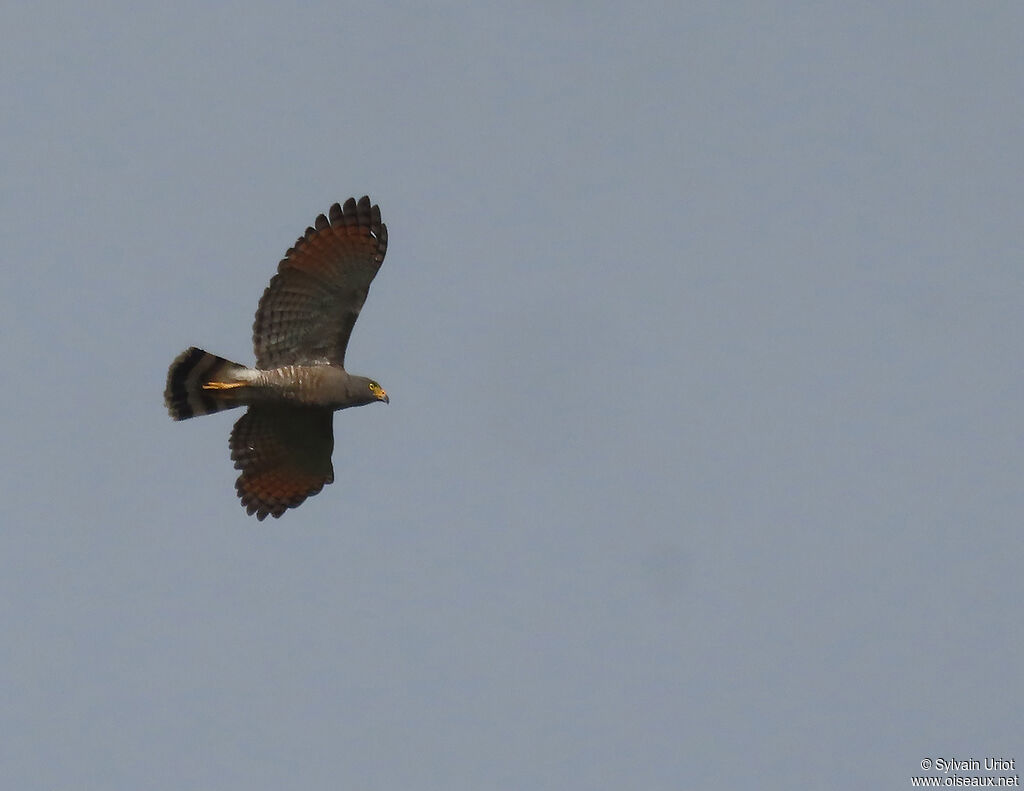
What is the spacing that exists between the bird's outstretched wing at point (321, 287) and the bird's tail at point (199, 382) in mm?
464

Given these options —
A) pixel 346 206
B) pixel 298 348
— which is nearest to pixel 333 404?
pixel 298 348

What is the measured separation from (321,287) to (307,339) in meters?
0.74

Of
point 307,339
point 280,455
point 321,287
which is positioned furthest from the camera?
point 280,455

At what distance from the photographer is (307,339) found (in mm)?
23672

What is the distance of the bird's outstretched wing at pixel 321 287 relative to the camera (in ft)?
76.4

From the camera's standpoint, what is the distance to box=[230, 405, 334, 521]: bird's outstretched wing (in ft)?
80.3

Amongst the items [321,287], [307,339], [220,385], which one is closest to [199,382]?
[220,385]

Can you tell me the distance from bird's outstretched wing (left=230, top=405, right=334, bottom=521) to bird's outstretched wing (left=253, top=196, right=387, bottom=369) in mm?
946

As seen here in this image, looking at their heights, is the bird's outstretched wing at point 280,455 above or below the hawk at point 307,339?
below

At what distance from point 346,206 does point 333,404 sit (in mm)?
2527

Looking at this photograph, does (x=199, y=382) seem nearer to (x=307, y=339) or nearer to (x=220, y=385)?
(x=220, y=385)

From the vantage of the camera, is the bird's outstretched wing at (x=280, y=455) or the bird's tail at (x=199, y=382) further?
the bird's outstretched wing at (x=280, y=455)

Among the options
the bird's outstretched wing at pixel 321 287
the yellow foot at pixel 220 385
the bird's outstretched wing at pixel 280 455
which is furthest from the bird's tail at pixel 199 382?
the bird's outstretched wing at pixel 280 455

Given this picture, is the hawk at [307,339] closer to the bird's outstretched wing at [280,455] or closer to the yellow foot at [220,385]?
the yellow foot at [220,385]
